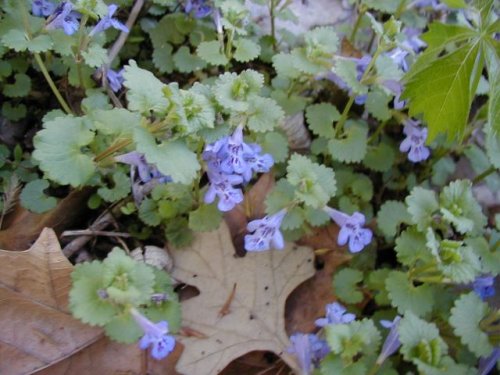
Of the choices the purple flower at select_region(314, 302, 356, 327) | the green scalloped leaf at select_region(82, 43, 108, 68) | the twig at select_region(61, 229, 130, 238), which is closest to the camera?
the purple flower at select_region(314, 302, 356, 327)

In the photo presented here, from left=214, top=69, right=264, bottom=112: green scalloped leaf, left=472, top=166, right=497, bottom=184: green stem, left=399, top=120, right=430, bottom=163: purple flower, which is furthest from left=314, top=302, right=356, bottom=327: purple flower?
left=472, top=166, right=497, bottom=184: green stem

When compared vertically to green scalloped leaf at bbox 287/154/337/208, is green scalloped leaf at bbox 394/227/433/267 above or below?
below

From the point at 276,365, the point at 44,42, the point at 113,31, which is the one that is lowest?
the point at 276,365

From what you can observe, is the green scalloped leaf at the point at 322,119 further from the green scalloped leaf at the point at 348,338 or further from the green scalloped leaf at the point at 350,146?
the green scalloped leaf at the point at 348,338

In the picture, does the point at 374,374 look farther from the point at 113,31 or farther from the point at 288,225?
the point at 113,31

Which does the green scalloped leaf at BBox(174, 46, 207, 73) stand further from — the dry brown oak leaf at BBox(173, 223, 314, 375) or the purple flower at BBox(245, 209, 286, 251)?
the purple flower at BBox(245, 209, 286, 251)

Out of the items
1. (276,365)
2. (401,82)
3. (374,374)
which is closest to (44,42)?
(401,82)
